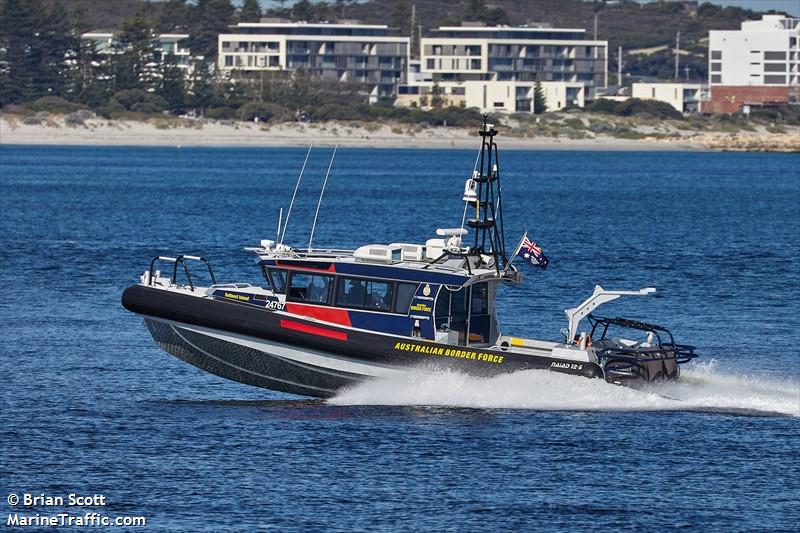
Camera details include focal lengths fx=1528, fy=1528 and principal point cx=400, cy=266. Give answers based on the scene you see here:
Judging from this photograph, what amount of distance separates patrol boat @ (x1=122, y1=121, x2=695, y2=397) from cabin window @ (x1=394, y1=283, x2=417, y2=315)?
17mm

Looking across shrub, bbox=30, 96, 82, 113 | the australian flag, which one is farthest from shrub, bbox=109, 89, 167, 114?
the australian flag

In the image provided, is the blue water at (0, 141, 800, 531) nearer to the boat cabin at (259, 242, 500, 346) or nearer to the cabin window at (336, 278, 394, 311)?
the boat cabin at (259, 242, 500, 346)

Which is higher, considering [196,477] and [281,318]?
[281,318]

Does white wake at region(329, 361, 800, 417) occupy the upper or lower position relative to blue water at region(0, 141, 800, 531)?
upper

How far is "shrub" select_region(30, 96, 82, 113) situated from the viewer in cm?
19400

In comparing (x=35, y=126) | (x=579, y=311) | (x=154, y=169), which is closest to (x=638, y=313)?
(x=579, y=311)

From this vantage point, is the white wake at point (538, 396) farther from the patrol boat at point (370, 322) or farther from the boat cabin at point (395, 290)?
the boat cabin at point (395, 290)

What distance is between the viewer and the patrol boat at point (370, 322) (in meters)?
26.2

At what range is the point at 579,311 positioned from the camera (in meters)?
27.1

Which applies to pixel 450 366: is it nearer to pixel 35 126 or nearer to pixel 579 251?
pixel 579 251

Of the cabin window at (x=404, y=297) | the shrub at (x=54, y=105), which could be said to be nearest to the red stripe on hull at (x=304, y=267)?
the cabin window at (x=404, y=297)

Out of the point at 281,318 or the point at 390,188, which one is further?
the point at 390,188

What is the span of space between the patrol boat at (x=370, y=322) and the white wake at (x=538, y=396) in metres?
0.18

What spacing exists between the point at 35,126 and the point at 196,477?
592ft
